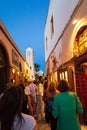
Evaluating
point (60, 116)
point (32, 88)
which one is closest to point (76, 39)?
point (32, 88)

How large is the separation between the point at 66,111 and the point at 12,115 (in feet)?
7.19

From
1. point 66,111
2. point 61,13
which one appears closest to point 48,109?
point 66,111

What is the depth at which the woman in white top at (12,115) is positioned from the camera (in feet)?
7.21

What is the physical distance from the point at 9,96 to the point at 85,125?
5834 mm

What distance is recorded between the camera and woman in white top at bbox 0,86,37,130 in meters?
2.20

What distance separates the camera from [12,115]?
7.30ft

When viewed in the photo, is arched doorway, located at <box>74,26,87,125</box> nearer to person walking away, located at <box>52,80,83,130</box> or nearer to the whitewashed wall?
the whitewashed wall

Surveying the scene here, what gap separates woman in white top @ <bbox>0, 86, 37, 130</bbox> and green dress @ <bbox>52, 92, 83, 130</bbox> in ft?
6.75

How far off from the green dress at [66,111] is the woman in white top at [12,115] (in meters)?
2.06

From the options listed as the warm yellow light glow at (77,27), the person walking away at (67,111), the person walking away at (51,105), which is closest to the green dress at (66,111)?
the person walking away at (67,111)

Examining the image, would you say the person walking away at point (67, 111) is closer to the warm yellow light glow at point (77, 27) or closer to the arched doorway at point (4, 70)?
the warm yellow light glow at point (77, 27)

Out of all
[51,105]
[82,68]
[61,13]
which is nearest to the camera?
[51,105]

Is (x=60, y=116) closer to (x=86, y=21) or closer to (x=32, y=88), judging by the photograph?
(x=86, y=21)

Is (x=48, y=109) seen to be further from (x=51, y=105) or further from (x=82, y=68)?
(x=82, y=68)
